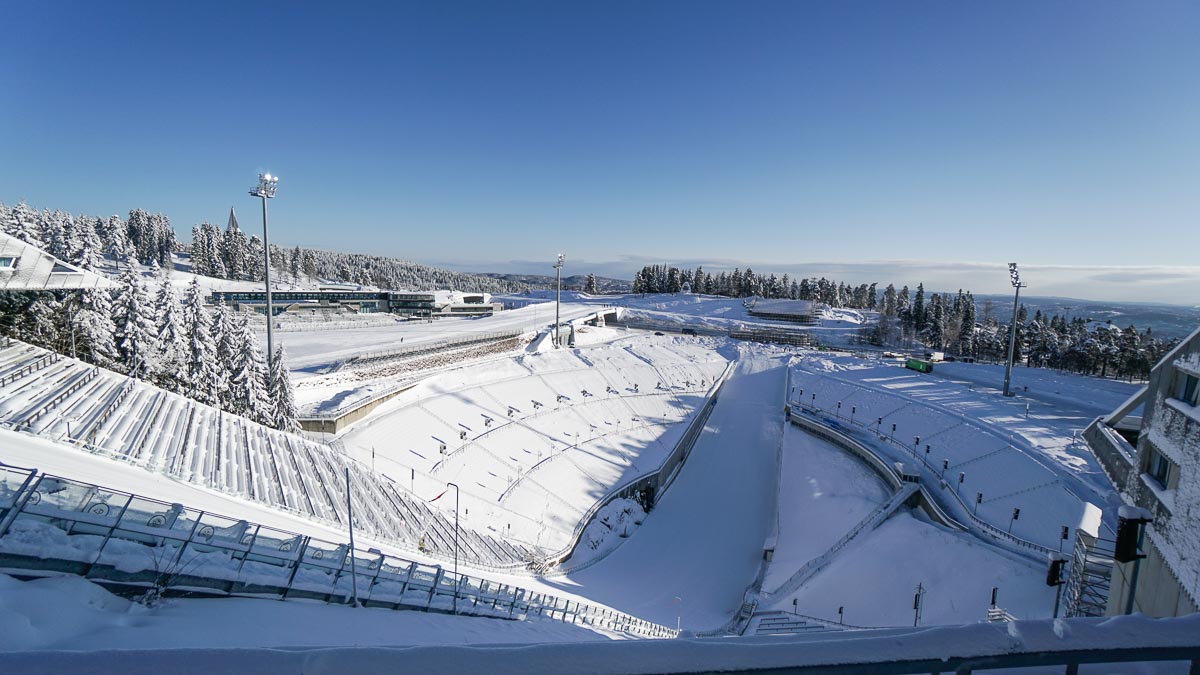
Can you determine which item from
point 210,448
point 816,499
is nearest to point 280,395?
point 210,448

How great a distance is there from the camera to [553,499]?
79.4ft

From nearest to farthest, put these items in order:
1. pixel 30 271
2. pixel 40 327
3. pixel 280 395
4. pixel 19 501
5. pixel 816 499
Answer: pixel 19 501
pixel 30 271
pixel 40 327
pixel 280 395
pixel 816 499

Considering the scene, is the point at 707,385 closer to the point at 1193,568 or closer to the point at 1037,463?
the point at 1037,463

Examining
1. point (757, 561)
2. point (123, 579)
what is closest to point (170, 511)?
point (123, 579)

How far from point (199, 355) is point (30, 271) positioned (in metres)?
5.77

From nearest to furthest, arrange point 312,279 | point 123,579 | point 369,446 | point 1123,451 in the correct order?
1. point 123,579
2. point 1123,451
3. point 369,446
4. point 312,279

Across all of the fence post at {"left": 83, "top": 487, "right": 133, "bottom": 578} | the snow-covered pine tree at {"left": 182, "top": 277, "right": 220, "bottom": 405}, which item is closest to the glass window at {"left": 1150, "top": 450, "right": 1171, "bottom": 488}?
the fence post at {"left": 83, "top": 487, "right": 133, "bottom": 578}

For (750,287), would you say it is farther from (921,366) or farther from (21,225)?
(21,225)

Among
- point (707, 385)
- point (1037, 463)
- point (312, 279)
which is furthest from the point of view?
point (312, 279)

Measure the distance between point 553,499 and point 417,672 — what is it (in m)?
23.7

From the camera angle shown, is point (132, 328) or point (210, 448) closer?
point (210, 448)

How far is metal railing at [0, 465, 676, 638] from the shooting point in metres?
4.40

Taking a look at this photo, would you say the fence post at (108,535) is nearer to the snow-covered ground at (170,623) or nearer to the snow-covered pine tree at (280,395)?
the snow-covered ground at (170,623)

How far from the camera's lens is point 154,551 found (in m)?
4.91
